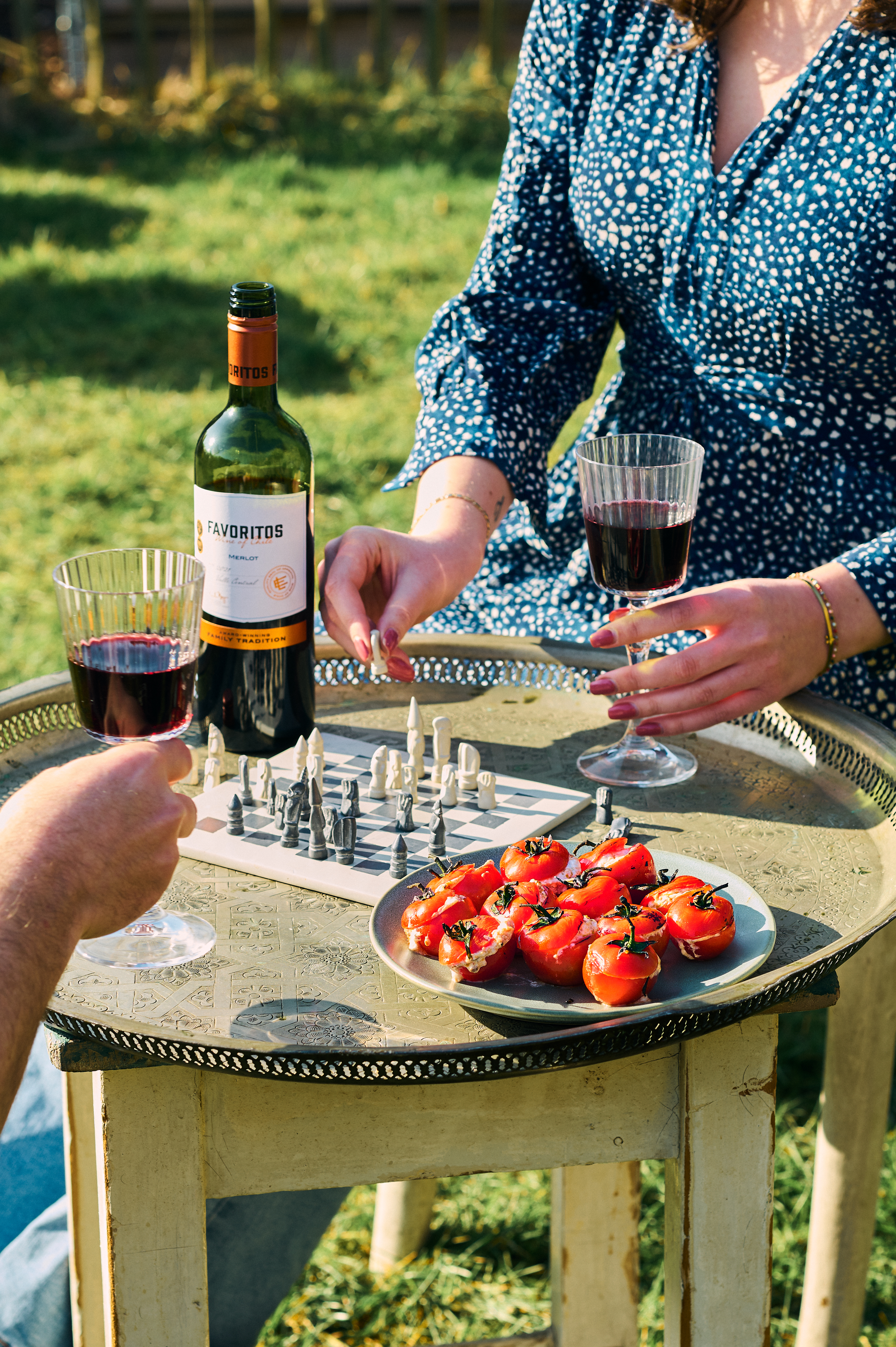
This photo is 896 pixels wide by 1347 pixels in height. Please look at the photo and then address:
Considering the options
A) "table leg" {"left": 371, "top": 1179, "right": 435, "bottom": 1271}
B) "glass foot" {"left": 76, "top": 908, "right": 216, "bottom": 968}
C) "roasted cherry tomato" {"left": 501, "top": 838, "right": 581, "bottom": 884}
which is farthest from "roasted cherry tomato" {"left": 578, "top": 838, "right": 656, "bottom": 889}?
"table leg" {"left": 371, "top": 1179, "right": 435, "bottom": 1271}

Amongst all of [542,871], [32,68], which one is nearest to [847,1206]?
[542,871]

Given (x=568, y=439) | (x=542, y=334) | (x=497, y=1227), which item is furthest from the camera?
(x=568, y=439)

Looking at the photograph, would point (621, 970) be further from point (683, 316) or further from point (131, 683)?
point (683, 316)

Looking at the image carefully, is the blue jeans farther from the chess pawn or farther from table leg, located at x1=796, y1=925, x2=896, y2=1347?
table leg, located at x1=796, y1=925, x2=896, y2=1347

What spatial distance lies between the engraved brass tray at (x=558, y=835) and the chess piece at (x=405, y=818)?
0.15m

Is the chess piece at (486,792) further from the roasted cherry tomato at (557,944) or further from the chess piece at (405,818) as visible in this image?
the roasted cherry tomato at (557,944)

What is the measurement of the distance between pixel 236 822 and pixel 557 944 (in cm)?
47

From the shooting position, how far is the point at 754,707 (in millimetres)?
1814

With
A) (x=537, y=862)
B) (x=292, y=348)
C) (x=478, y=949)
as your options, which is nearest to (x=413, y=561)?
(x=537, y=862)

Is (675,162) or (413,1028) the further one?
(675,162)

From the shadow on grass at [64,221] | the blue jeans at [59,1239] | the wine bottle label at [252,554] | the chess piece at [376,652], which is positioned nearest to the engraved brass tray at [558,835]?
the chess piece at [376,652]

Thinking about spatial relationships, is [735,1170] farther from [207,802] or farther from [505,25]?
[505,25]

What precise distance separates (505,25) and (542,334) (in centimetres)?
834

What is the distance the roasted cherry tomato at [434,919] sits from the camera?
1371 millimetres
